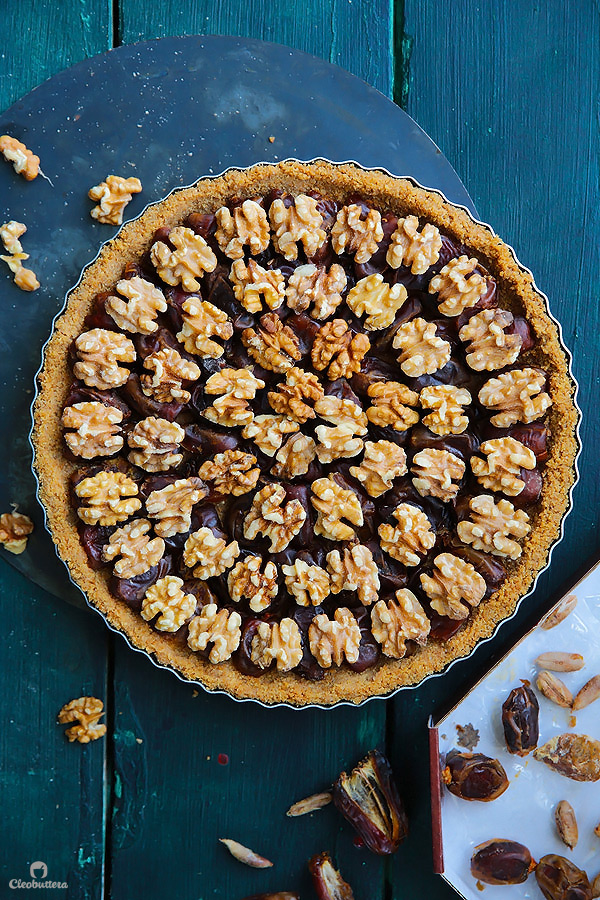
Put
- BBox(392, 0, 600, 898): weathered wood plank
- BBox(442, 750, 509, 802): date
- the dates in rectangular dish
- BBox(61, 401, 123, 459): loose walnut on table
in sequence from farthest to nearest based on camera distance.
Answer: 1. BBox(392, 0, 600, 898): weathered wood plank
2. the dates in rectangular dish
3. BBox(442, 750, 509, 802): date
4. BBox(61, 401, 123, 459): loose walnut on table

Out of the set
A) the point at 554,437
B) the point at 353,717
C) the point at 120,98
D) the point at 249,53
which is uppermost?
the point at 249,53

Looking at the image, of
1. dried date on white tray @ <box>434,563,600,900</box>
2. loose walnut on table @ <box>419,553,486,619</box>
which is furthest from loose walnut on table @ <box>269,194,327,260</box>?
dried date on white tray @ <box>434,563,600,900</box>

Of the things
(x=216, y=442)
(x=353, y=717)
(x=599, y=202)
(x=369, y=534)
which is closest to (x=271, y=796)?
(x=353, y=717)

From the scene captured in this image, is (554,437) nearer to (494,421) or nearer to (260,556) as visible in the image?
(494,421)

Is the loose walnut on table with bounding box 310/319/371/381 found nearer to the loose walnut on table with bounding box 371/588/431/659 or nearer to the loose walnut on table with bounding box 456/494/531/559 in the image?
the loose walnut on table with bounding box 456/494/531/559

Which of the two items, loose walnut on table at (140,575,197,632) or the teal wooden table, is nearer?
loose walnut on table at (140,575,197,632)

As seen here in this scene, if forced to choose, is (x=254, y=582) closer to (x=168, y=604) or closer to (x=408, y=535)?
(x=168, y=604)
